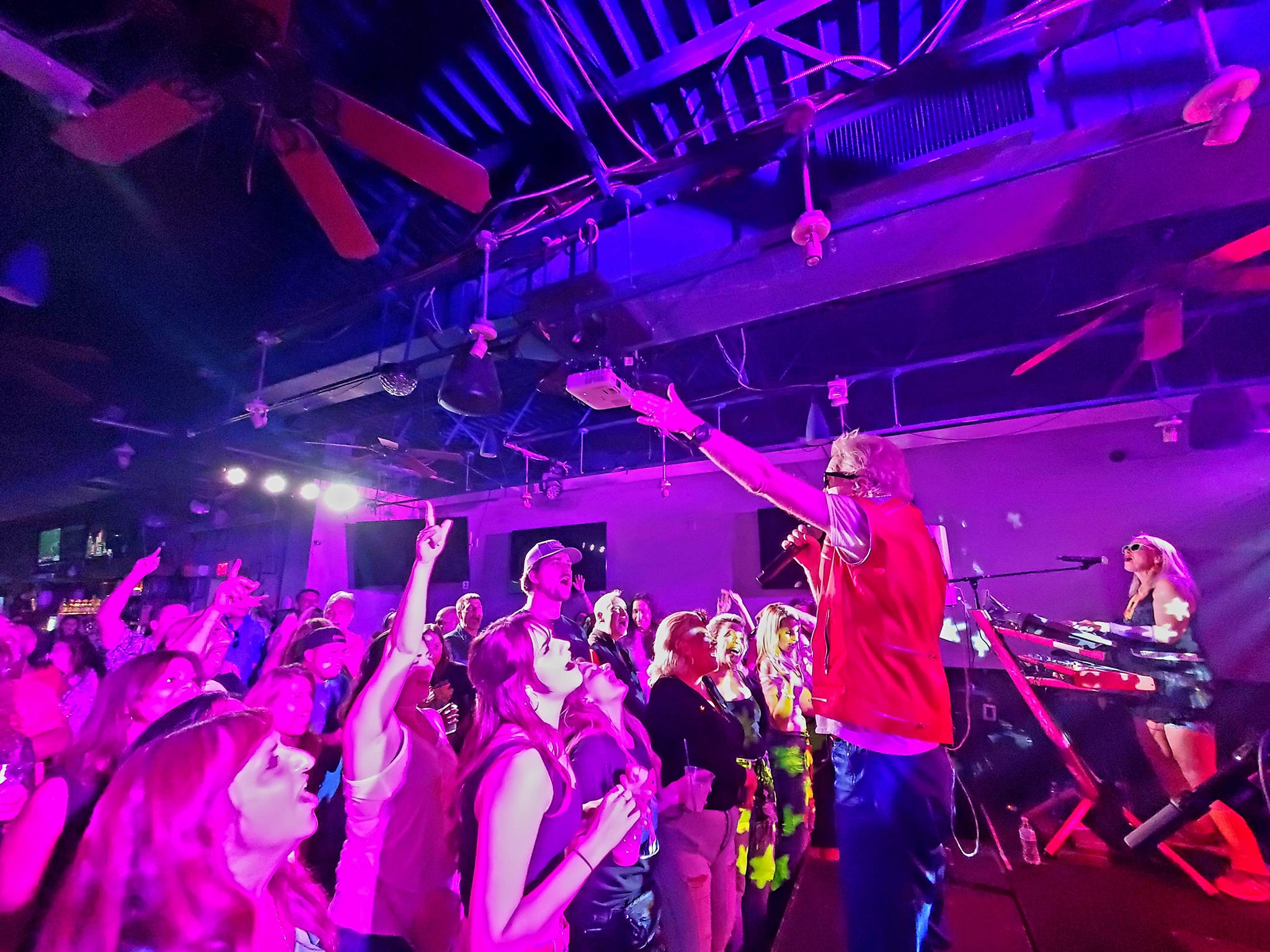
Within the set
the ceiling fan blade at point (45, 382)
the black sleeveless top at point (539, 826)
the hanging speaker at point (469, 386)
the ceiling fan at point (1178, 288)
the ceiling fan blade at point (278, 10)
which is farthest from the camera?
the ceiling fan blade at point (45, 382)

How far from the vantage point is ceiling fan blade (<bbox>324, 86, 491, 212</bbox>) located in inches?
91.5

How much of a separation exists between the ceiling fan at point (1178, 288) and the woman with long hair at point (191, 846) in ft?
12.9

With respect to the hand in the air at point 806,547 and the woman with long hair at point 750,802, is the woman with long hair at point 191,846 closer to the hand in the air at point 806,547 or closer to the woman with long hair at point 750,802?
the hand in the air at point 806,547

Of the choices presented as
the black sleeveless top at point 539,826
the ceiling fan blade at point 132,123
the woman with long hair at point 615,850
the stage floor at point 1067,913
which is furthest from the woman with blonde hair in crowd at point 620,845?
the ceiling fan blade at point 132,123

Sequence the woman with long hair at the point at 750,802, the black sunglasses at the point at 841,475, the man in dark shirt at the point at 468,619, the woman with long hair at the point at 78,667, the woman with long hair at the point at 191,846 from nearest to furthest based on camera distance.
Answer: the woman with long hair at the point at 191,846, the black sunglasses at the point at 841,475, the woman with long hair at the point at 750,802, the woman with long hair at the point at 78,667, the man in dark shirt at the point at 468,619

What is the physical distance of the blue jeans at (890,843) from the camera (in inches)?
57.8

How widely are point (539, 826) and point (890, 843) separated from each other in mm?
900

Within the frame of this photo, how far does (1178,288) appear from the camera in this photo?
3145 millimetres

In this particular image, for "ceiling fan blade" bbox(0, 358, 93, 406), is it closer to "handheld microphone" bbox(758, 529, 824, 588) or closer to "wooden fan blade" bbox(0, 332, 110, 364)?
"wooden fan blade" bbox(0, 332, 110, 364)

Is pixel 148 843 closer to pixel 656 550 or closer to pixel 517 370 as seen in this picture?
pixel 517 370

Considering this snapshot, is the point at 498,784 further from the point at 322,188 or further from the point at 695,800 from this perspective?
the point at 322,188

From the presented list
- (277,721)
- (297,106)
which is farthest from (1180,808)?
(297,106)

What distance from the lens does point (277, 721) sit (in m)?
2.37

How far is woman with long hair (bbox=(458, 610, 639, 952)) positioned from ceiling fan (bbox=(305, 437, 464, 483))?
17.5ft
